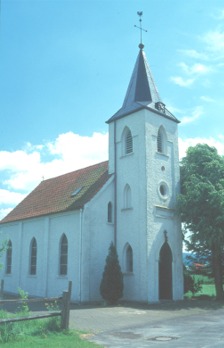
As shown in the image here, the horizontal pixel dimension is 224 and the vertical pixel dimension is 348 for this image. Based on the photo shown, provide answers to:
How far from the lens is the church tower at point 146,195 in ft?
79.4

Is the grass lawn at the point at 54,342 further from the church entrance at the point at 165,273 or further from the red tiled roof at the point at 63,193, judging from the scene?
the church entrance at the point at 165,273

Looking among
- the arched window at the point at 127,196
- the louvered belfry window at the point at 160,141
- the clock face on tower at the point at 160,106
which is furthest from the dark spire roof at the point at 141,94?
the arched window at the point at 127,196

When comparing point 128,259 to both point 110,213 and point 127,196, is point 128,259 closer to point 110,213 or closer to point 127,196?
point 110,213

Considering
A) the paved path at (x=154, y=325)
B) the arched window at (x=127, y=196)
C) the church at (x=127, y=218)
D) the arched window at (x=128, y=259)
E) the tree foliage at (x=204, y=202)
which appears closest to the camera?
the paved path at (x=154, y=325)

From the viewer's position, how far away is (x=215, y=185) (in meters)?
24.9

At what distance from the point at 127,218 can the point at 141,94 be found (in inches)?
347

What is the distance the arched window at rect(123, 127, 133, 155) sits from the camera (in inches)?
1062

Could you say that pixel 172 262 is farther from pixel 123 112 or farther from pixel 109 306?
pixel 123 112

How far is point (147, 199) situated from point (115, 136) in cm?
572

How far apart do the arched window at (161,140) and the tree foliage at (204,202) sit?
183 cm

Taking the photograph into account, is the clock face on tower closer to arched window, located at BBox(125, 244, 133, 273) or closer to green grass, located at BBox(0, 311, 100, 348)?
arched window, located at BBox(125, 244, 133, 273)

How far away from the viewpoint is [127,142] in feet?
89.7

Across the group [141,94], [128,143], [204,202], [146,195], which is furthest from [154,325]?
[141,94]

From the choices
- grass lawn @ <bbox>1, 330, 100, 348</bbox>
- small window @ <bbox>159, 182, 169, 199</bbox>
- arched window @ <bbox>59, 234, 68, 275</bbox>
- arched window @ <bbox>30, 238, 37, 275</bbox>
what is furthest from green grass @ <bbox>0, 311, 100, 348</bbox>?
arched window @ <bbox>30, 238, 37, 275</bbox>
